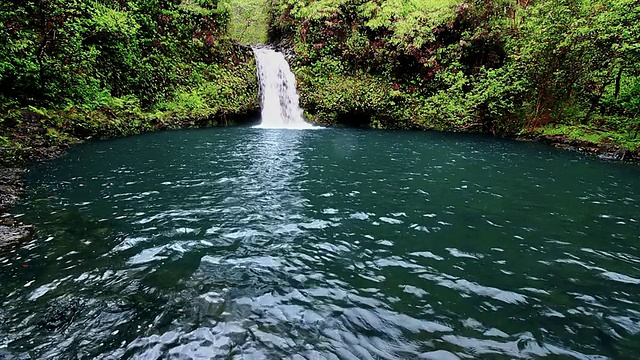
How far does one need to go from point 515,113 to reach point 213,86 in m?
18.5

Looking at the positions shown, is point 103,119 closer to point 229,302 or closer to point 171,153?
point 171,153

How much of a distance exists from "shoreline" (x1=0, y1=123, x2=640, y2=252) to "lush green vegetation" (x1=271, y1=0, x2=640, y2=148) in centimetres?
75

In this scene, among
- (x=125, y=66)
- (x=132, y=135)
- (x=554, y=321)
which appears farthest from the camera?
(x=125, y=66)

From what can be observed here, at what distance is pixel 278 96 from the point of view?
2273cm

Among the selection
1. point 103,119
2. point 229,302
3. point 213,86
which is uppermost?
point 213,86

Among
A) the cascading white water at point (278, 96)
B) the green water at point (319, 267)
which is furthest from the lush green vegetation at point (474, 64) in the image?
the green water at point (319, 267)

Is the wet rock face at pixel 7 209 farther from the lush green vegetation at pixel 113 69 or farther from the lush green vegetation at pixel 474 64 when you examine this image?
the lush green vegetation at pixel 474 64

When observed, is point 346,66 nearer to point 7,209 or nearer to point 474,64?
point 474,64

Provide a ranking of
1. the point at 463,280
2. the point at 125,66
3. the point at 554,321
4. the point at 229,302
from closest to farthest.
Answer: the point at 554,321 → the point at 229,302 → the point at 463,280 → the point at 125,66

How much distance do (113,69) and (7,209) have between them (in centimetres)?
1324

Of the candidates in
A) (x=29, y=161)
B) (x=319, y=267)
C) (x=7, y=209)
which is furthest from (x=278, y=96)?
(x=319, y=267)

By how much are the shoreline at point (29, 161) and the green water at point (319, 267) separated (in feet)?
0.89

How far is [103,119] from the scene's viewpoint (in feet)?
50.5

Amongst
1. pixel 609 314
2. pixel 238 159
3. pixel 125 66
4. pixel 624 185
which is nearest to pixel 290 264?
pixel 609 314
